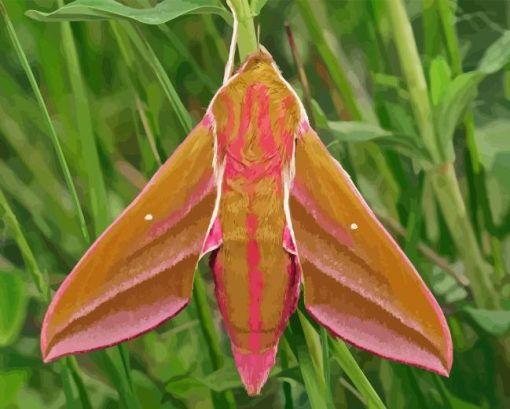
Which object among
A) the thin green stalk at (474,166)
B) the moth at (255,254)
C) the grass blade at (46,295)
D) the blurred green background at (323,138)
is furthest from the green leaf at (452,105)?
the grass blade at (46,295)

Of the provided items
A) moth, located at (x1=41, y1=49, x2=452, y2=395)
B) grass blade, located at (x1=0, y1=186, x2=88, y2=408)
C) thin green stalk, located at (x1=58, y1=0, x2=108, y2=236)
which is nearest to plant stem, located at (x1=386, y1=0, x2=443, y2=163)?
moth, located at (x1=41, y1=49, x2=452, y2=395)

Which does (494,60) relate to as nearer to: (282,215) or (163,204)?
(282,215)

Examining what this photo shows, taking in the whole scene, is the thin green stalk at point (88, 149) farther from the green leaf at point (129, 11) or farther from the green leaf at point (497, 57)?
the green leaf at point (497, 57)

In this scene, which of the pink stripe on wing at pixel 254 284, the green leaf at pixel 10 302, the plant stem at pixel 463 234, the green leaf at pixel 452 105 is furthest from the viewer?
the green leaf at pixel 10 302

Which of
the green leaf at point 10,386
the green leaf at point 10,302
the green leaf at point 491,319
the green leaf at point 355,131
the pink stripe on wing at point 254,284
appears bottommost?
the green leaf at point 491,319

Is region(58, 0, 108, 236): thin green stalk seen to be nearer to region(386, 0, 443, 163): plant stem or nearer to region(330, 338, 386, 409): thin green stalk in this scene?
region(330, 338, 386, 409): thin green stalk

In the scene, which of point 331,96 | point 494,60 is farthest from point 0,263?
point 494,60

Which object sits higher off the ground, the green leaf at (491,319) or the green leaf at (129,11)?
the green leaf at (129,11)
